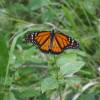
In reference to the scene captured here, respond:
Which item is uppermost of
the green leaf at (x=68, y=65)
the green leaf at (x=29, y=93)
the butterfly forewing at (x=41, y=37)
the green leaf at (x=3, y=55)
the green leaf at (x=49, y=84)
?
the butterfly forewing at (x=41, y=37)

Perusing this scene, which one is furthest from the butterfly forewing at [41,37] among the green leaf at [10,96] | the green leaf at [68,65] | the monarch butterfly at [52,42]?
the green leaf at [10,96]

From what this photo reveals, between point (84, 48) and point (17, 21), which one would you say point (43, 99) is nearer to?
point (84, 48)

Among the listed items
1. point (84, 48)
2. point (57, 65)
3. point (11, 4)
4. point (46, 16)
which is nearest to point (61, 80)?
point (57, 65)

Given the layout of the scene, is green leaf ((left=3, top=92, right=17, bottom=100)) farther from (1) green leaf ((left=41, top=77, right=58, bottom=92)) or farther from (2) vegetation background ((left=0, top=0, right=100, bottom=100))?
(1) green leaf ((left=41, top=77, right=58, bottom=92))

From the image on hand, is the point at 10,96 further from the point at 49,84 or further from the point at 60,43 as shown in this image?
the point at 60,43

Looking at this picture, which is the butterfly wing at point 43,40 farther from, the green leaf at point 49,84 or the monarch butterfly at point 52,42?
the green leaf at point 49,84

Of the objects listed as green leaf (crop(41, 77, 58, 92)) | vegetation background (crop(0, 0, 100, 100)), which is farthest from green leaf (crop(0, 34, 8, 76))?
green leaf (crop(41, 77, 58, 92))
